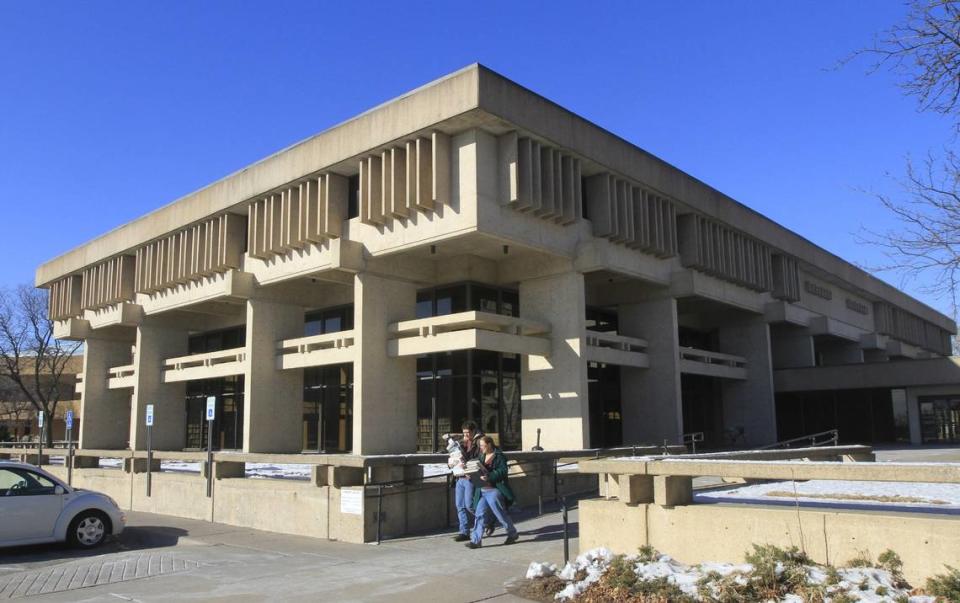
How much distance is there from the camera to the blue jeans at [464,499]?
12.0m

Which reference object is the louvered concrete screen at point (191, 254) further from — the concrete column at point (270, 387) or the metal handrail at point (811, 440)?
the metal handrail at point (811, 440)

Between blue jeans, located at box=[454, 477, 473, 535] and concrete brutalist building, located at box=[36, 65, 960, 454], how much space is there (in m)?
9.72

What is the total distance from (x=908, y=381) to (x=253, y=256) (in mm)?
29314

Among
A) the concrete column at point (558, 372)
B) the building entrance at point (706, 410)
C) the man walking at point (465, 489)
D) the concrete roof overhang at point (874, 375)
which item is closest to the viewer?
the man walking at point (465, 489)

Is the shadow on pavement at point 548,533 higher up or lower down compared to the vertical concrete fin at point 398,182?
lower down

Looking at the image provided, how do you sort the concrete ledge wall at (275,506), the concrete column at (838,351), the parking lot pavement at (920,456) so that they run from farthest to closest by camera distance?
the concrete column at (838,351), the parking lot pavement at (920,456), the concrete ledge wall at (275,506)

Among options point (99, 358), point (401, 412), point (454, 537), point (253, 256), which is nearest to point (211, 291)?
point (253, 256)

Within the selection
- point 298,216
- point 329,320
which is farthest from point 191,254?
point 298,216

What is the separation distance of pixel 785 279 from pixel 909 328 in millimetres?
25709

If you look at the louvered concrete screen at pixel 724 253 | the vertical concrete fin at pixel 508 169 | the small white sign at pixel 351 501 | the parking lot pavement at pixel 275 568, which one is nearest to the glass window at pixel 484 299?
the vertical concrete fin at pixel 508 169

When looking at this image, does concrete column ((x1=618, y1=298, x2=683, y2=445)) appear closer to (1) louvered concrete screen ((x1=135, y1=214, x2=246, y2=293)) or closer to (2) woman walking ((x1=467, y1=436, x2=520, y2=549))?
(1) louvered concrete screen ((x1=135, y1=214, x2=246, y2=293))

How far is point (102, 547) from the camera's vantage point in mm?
13578

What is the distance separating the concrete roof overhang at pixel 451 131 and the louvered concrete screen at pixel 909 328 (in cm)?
1537

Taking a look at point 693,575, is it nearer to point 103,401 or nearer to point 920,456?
point 920,456
